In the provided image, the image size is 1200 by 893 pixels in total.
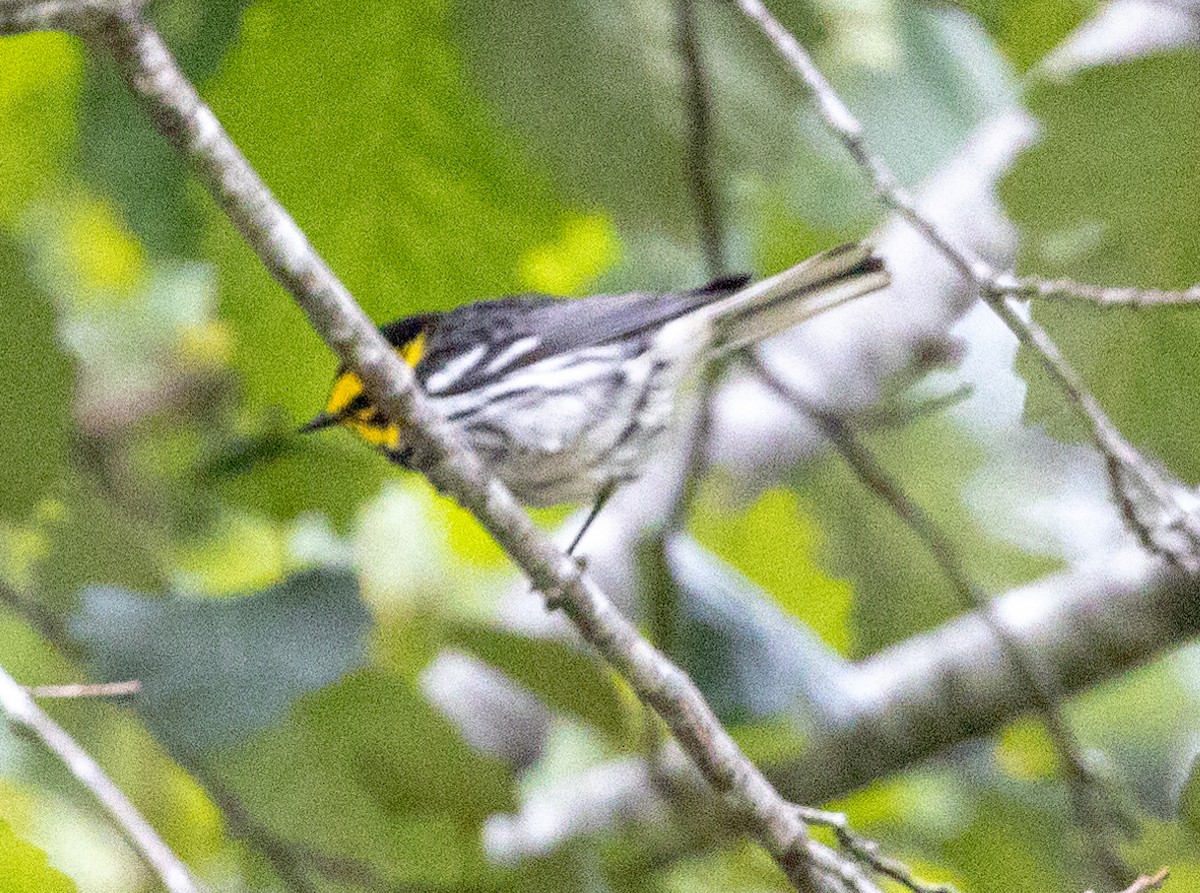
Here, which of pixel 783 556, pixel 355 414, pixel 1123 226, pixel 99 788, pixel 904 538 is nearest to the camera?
pixel 99 788

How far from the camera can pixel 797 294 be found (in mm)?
814

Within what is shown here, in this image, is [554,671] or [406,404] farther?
[554,671]

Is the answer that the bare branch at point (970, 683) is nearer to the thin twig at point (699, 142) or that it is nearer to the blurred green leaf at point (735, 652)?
the blurred green leaf at point (735, 652)

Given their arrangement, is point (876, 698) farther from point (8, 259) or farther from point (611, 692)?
point (8, 259)

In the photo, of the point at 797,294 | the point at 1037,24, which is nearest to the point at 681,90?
the point at 797,294

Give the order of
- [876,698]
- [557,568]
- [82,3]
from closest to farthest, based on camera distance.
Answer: [82,3] → [557,568] → [876,698]

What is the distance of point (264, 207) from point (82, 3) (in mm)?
97

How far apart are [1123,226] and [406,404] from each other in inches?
15.9

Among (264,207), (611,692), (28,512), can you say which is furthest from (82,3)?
(611,692)

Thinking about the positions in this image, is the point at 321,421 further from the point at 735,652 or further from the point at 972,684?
the point at 972,684

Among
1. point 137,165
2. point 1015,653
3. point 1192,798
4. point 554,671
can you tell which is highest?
point 137,165

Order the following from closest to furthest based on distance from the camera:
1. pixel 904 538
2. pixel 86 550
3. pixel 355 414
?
pixel 355 414 → pixel 86 550 → pixel 904 538

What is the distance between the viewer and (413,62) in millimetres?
737

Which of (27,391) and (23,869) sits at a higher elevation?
(27,391)
